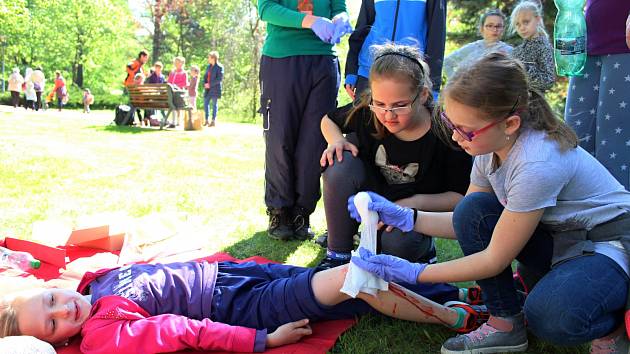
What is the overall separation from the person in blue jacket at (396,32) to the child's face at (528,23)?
1257 millimetres

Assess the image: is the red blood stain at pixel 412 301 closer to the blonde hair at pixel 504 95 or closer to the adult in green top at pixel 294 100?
the blonde hair at pixel 504 95

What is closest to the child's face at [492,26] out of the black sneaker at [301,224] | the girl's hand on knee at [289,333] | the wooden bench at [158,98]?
the black sneaker at [301,224]

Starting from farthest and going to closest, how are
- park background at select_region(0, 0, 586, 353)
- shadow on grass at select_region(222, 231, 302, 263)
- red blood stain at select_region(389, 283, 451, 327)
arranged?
1. shadow on grass at select_region(222, 231, 302, 263)
2. park background at select_region(0, 0, 586, 353)
3. red blood stain at select_region(389, 283, 451, 327)

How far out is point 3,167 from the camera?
5.16 m

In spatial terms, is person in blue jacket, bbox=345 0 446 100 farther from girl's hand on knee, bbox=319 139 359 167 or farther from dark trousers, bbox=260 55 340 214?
girl's hand on knee, bbox=319 139 359 167

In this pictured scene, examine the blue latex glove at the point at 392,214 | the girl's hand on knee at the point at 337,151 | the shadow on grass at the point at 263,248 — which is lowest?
the shadow on grass at the point at 263,248

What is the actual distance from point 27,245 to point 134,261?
0.52 meters

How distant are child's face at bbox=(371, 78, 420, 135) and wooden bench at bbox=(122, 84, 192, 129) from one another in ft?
27.7

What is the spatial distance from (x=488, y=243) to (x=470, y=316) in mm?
324

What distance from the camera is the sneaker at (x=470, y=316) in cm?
201

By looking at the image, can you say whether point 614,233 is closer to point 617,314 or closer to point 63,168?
point 617,314

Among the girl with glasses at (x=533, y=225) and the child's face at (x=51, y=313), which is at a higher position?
the girl with glasses at (x=533, y=225)

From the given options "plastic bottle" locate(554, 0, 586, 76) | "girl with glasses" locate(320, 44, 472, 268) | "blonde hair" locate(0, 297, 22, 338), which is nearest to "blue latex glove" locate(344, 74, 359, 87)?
"girl with glasses" locate(320, 44, 472, 268)

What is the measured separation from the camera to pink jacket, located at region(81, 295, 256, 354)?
1808mm
